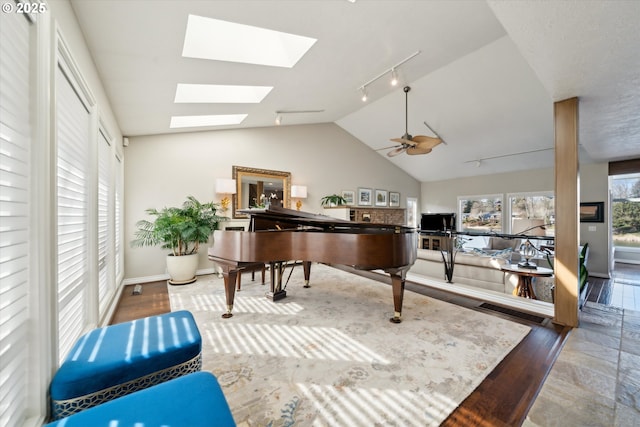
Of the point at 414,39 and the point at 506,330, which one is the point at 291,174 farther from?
the point at 506,330

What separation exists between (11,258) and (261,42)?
2558mm

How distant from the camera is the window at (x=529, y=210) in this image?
20.2ft

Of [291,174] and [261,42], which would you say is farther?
[291,174]

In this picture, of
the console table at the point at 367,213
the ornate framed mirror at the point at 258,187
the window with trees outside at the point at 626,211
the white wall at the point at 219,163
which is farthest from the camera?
the console table at the point at 367,213

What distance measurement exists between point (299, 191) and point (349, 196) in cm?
173

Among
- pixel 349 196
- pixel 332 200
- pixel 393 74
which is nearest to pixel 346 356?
pixel 393 74

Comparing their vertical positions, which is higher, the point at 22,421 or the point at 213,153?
the point at 213,153

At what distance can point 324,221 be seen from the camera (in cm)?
272

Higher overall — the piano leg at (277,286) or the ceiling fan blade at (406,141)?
the ceiling fan blade at (406,141)

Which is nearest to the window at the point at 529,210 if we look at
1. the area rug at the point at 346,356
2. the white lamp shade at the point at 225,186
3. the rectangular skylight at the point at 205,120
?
the area rug at the point at 346,356

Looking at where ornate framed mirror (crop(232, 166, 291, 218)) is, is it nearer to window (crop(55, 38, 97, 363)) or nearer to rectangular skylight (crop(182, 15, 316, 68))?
rectangular skylight (crop(182, 15, 316, 68))

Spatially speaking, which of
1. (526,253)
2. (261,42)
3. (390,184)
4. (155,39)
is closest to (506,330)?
(526,253)

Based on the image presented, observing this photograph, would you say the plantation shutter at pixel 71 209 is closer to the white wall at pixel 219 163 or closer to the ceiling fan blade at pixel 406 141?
the white wall at pixel 219 163

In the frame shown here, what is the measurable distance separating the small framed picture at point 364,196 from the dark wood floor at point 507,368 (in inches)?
151
